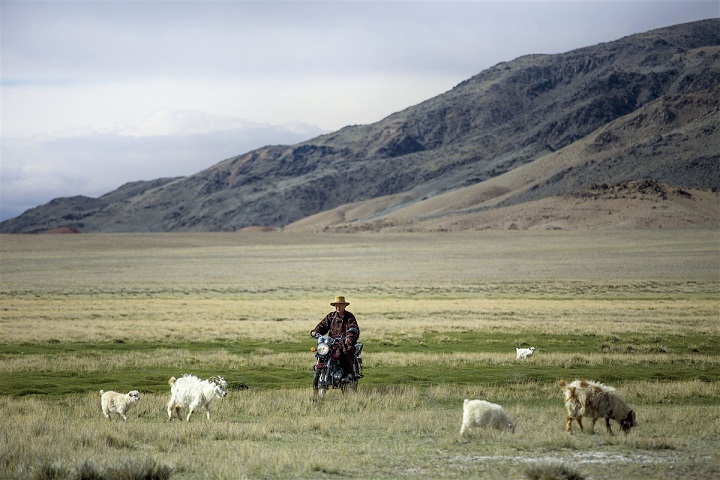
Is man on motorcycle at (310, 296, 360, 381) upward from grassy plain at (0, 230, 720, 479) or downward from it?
upward

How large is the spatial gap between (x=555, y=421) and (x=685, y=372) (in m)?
10.4

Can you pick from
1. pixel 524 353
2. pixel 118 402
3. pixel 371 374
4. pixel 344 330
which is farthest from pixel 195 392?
pixel 524 353

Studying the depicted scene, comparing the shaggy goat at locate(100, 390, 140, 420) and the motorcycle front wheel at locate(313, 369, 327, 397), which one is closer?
the shaggy goat at locate(100, 390, 140, 420)

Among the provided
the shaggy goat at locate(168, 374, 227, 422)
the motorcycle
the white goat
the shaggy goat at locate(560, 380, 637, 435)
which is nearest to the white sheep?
the shaggy goat at locate(560, 380, 637, 435)

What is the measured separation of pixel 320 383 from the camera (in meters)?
20.0

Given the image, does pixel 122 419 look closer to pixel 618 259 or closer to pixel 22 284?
pixel 22 284

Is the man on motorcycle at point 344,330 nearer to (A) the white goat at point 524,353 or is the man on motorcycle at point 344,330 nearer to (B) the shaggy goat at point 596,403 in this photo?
(B) the shaggy goat at point 596,403

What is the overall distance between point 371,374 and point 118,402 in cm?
968

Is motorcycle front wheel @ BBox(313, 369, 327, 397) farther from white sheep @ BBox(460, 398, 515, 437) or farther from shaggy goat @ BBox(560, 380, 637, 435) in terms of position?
shaggy goat @ BBox(560, 380, 637, 435)

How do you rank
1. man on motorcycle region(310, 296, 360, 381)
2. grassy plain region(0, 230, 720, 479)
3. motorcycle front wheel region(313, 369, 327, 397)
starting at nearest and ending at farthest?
grassy plain region(0, 230, 720, 479) < man on motorcycle region(310, 296, 360, 381) < motorcycle front wheel region(313, 369, 327, 397)

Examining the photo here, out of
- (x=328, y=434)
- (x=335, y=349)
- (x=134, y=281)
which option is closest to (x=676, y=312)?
(x=335, y=349)

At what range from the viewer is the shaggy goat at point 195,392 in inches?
659

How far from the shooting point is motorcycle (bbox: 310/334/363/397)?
64.0 ft

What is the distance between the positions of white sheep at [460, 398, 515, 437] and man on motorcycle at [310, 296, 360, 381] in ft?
15.9
